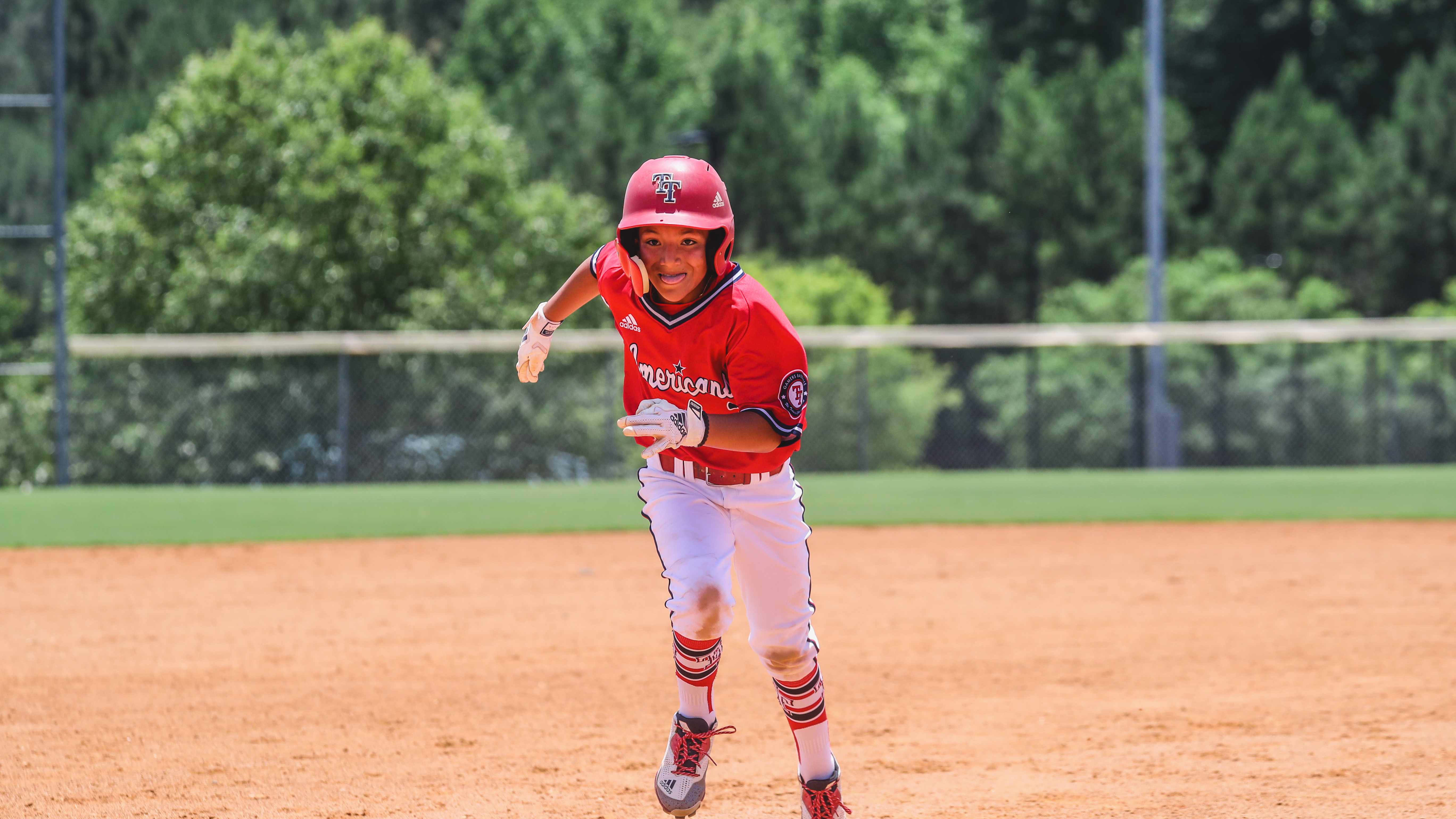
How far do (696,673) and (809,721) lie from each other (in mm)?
403

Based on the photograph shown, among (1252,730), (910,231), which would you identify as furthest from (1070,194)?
(1252,730)

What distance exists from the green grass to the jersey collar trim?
362 inches

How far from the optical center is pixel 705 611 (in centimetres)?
470

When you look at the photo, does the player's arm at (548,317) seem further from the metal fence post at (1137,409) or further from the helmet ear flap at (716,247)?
the metal fence post at (1137,409)

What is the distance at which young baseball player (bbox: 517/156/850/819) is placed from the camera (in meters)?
4.52

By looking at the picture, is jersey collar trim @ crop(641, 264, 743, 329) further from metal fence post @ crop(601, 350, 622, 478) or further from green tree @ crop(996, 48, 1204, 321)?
green tree @ crop(996, 48, 1204, 321)

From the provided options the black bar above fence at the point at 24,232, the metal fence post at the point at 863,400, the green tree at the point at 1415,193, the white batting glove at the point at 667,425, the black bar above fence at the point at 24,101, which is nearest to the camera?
the white batting glove at the point at 667,425

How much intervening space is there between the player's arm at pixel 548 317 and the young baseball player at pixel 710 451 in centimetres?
15

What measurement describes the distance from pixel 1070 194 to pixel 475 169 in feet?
45.1

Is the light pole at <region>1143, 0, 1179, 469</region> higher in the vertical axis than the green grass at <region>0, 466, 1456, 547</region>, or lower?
higher

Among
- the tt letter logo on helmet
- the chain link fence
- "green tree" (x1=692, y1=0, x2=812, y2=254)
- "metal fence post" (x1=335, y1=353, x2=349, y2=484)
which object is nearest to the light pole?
the chain link fence

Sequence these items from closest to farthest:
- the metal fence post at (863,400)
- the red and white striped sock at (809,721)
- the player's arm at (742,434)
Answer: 1. the player's arm at (742,434)
2. the red and white striped sock at (809,721)
3. the metal fence post at (863,400)

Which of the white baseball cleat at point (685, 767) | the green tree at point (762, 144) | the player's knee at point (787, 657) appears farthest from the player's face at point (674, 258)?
the green tree at point (762, 144)

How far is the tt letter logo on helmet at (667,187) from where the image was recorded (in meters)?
4.48
